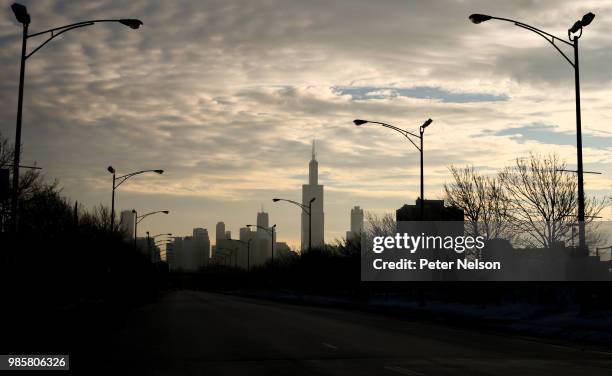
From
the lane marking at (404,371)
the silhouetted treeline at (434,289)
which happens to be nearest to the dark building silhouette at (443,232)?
the silhouetted treeline at (434,289)

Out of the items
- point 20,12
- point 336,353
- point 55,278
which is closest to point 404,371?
point 336,353

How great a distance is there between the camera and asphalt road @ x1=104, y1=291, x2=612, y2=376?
15273mm

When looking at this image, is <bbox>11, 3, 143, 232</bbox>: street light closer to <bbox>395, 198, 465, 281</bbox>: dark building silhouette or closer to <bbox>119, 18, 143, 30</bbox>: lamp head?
<bbox>119, 18, 143, 30</bbox>: lamp head

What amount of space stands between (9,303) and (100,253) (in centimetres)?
4447

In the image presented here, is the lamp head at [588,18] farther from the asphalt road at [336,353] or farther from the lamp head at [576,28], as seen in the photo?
the asphalt road at [336,353]

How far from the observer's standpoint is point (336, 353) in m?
18.5

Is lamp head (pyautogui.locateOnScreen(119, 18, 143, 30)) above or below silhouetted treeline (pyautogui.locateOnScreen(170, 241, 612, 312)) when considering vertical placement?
above

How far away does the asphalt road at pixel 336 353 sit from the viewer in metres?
15.3

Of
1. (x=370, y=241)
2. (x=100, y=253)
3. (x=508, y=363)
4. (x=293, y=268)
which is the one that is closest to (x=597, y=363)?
(x=508, y=363)

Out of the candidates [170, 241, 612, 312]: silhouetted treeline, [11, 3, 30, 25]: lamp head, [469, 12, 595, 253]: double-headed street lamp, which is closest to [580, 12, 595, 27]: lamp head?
[469, 12, 595, 253]: double-headed street lamp

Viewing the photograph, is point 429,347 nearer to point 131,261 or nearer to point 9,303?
point 9,303

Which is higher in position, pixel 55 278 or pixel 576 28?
pixel 576 28

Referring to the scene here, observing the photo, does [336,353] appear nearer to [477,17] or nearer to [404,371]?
[404,371]

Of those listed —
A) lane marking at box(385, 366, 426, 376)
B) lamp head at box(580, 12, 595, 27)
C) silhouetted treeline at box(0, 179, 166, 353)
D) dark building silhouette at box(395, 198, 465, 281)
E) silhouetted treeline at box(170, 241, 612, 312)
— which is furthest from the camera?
dark building silhouette at box(395, 198, 465, 281)
